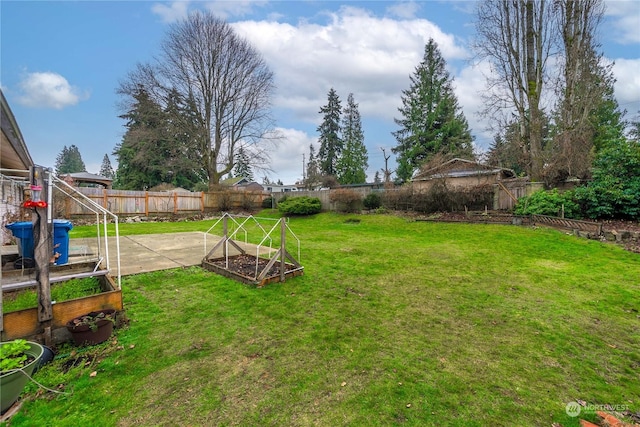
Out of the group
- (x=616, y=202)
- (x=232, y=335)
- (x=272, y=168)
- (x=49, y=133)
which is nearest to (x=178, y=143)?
(x=272, y=168)

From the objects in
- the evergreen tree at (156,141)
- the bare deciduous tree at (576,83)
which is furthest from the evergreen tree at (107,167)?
the bare deciduous tree at (576,83)

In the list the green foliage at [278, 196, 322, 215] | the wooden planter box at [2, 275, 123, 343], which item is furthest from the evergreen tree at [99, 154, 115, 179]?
the wooden planter box at [2, 275, 123, 343]

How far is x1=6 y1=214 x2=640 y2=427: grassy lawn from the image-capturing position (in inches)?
79.1

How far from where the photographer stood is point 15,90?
10.4 ft

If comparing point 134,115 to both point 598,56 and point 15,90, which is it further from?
point 598,56

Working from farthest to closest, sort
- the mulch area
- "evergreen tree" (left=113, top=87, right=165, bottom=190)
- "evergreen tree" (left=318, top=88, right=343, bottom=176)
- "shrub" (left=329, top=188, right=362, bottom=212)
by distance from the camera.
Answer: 1. "evergreen tree" (left=318, top=88, right=343, bottom=176)
2. "evergreen tree" (left=113, top=87, right=165, bottom=190)
3. "shrub" (left=329, top=188, right=362, bottom=212)
4. the mulch area

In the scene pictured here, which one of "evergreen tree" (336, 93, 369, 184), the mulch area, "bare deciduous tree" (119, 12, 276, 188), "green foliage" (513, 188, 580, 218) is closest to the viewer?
the mulch area

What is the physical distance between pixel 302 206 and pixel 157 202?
8686 millimetres

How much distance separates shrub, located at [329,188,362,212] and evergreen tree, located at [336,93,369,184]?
1421 cm

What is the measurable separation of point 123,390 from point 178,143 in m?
20.3

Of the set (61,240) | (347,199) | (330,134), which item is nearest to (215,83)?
(347,199)

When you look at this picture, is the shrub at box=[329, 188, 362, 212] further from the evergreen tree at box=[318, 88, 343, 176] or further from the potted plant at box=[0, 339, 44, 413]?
the evergreen tree at box=[318, 88, 343, 176]

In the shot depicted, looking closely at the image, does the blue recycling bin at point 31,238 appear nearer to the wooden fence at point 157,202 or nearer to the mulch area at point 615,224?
the wooden fence at point 157,202

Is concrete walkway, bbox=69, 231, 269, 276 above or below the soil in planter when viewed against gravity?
above
